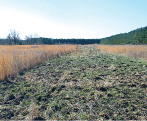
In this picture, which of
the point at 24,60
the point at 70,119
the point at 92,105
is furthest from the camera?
the point at 24,60

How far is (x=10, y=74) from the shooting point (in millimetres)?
3418

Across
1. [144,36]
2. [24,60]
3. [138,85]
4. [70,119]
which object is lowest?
[70,119]

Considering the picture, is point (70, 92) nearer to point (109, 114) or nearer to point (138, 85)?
point (109, 114)

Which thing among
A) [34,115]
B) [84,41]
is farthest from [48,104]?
[84,41]

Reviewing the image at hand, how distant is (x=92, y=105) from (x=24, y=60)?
11.6ft

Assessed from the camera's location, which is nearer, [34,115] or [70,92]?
[34,115]

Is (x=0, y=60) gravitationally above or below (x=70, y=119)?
above

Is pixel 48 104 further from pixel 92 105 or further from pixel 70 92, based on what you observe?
pixel 92 105

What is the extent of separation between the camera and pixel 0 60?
338 centimetres

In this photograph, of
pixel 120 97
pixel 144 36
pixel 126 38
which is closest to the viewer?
pixel 120 97

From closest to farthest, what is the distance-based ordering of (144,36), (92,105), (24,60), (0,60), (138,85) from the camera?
(92,105) < (138,85) < (0,60) < (24,60) < (144,36)

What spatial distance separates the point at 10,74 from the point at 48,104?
2.13m

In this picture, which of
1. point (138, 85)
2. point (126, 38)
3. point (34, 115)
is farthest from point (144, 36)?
point (34, 115)

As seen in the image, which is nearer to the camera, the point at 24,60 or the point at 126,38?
the point at 24,60
